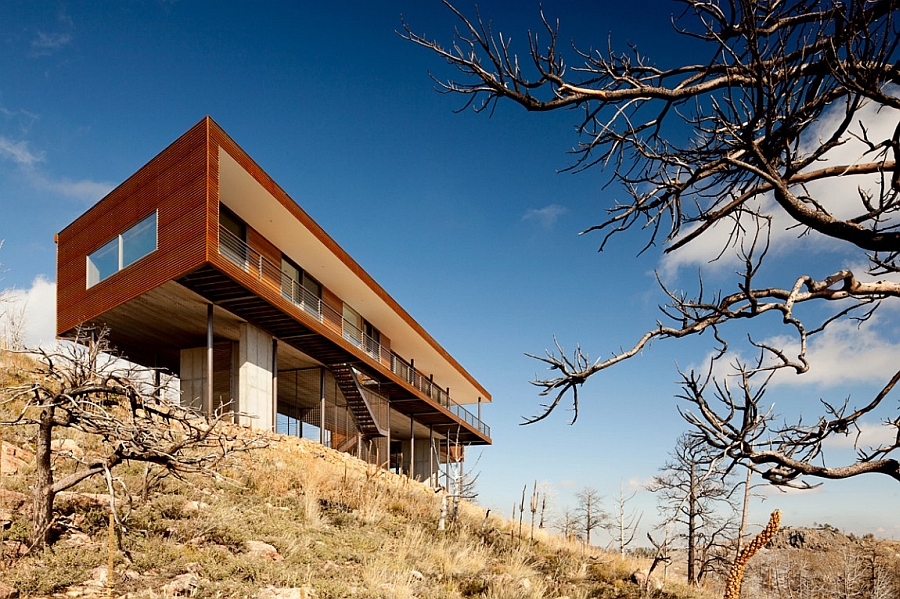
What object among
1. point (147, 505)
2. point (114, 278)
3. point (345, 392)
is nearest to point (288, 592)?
point (147, 505)

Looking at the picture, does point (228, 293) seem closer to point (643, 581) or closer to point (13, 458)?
point (13, 458)

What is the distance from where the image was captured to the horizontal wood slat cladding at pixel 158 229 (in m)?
18.8

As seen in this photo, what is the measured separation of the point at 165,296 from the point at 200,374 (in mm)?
5034

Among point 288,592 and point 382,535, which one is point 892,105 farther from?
point 382,535

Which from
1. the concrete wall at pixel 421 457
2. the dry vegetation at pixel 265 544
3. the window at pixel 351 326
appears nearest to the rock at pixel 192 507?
the dry vegetation at pixel 265 544

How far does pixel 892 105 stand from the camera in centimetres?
462

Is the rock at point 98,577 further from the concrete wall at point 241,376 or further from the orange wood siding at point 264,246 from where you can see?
the orange wood siding at point 264,246

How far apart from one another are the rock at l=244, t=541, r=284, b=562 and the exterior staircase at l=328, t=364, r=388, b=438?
18.5 metres

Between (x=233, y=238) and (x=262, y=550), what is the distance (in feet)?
48.9

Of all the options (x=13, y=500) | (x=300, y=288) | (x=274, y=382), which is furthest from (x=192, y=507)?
(x=300, y=288)

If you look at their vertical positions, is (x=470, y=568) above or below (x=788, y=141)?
below

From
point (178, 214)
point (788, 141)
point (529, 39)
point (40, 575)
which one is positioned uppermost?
point (178, 214)

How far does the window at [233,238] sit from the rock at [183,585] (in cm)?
1433

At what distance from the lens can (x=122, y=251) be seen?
21688mm
